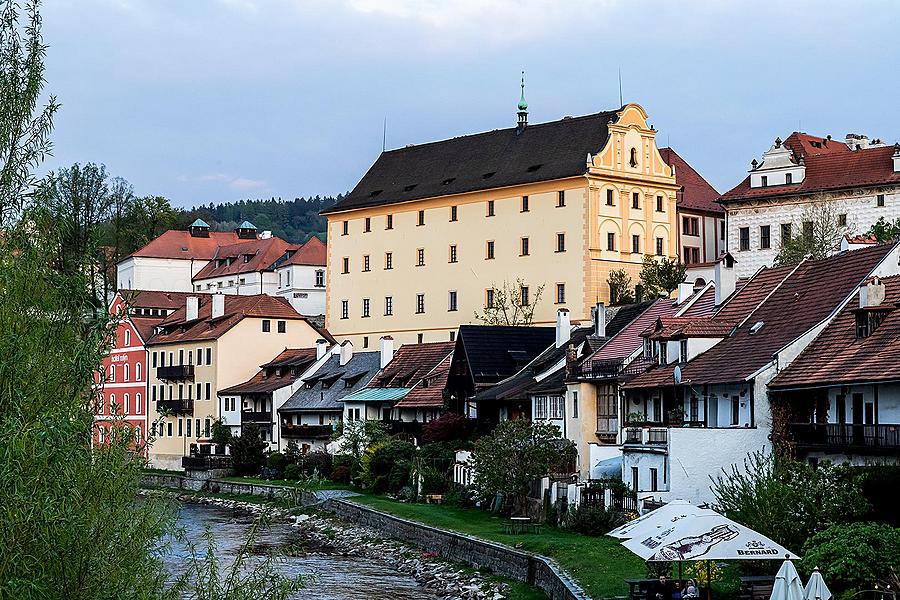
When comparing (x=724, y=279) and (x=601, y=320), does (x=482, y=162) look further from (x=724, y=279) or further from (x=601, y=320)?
(x=724, y=279)

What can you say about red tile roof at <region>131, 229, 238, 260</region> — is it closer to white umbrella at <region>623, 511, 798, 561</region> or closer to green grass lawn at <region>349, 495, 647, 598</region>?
green grass lawn at <region>349, 495, 647, 598</region>

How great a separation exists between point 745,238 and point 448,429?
26.0 metres

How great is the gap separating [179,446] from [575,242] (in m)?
27.6

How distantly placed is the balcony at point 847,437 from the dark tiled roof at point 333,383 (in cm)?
3992

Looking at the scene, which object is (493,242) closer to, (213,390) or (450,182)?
(450,182)

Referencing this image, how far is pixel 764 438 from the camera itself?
3669 cm

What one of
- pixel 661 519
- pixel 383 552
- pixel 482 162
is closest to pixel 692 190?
pixel 482 162

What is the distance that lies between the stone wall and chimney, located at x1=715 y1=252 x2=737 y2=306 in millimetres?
11477

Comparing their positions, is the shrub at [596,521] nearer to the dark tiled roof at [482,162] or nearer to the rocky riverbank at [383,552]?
the rocky riverbank at [383,552]

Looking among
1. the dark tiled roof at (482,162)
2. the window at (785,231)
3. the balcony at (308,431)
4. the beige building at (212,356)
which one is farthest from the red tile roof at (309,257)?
the window at (785,231)

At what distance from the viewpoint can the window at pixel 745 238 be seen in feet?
257

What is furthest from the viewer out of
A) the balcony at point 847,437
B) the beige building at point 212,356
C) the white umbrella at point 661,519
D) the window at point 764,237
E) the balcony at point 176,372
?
the balcony at point 176,372

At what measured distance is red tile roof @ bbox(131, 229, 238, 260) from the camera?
128m

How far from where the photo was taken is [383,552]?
45.9 m
